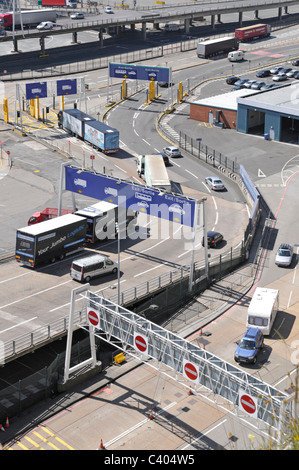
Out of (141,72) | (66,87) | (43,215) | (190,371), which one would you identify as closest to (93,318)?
(190,371)

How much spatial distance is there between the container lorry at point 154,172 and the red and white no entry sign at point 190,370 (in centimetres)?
3241

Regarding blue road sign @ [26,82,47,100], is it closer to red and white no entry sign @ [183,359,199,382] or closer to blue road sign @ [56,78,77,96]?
blue road sign @ [56,78,77,96]

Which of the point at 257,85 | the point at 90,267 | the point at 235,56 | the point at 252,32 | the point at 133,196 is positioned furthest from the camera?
the point at 252,32

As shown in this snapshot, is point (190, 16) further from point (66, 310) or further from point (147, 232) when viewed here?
point (66, 310)

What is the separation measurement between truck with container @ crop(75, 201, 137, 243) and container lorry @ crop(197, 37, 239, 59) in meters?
73.3

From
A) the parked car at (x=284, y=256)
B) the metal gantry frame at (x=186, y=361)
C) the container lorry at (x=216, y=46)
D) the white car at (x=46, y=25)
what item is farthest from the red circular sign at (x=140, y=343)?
the white car at (x=46, y=25)

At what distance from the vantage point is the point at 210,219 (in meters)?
68.9

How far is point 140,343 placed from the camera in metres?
41.2

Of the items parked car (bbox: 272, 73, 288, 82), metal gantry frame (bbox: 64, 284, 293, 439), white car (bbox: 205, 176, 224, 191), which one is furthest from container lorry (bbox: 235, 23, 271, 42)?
metal gantry frame (bbox: 64, 284, 293, 439)

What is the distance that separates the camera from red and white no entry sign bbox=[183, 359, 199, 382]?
38.5 meters

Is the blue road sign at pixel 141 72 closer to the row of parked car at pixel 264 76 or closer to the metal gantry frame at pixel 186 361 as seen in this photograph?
the row of parked car at pixel 264 76

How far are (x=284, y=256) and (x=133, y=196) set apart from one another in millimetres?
13102

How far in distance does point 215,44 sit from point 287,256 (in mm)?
78474

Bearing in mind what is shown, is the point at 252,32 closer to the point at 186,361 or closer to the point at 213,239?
the point at 213,239
